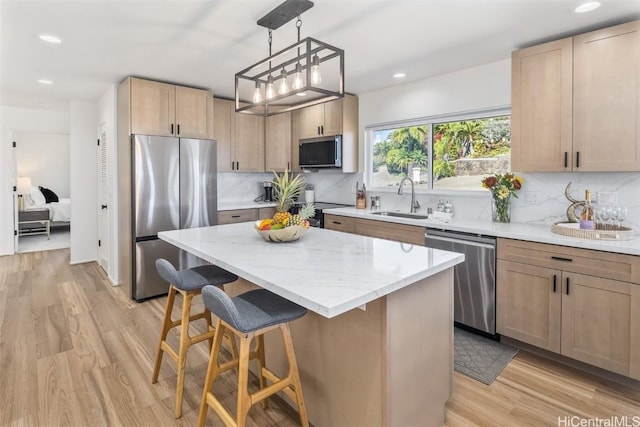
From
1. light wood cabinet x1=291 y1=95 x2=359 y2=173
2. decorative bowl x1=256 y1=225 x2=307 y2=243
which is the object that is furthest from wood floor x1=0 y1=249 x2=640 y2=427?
light wood cabinet x1=291 y1=95 x2=359 y2=173

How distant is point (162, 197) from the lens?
3.88 metres

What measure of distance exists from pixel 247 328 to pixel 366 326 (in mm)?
532

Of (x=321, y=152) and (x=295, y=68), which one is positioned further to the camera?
(x=321, y=152)

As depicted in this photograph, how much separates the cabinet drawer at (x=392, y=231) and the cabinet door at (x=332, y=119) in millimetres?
1339

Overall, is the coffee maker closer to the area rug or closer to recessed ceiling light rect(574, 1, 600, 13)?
the area rug

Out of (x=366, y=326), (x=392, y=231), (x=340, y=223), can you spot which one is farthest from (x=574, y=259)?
(x=340, y=223)

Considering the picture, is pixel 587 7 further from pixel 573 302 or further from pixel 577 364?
pixel 577 364

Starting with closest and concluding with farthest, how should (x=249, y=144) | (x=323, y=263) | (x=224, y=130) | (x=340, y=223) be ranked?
(x=323, y=263) < (x=340, y=223) < (x=224, y=130) < (x=249, y=144)

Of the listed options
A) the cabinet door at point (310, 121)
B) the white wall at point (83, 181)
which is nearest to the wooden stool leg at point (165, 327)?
the cabinet door at point (310, 121)

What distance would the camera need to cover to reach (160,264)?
221 centimetres

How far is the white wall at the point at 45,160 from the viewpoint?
27.7ft

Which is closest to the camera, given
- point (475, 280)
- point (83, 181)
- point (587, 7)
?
point (587, 7)

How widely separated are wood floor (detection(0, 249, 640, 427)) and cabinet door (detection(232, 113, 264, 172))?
7.97ft

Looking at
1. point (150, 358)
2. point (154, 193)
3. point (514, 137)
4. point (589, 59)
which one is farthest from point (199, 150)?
point (589, 59)
